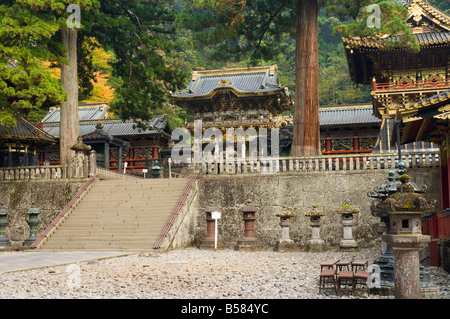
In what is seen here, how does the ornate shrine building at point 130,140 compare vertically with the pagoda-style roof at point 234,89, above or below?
below

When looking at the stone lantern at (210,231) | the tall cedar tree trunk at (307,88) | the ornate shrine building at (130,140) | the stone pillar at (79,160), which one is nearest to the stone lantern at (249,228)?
the stone lantern at (210,231)

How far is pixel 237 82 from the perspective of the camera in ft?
99.9

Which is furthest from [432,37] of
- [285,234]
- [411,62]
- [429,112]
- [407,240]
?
[407,240]

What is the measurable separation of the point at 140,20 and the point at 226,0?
656 centimetres

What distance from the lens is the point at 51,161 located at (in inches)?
1265

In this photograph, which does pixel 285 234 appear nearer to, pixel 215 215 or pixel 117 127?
pixel 215 215

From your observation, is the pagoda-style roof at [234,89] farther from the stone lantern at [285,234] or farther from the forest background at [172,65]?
the stone lantern at [285,234]

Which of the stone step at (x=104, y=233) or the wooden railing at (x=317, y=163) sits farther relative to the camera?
the wooden railing at (x=317, y=163)

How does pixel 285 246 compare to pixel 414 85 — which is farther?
pixel 414 85

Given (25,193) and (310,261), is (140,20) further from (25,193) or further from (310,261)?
(310,261)

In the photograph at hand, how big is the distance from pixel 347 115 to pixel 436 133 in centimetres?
1886

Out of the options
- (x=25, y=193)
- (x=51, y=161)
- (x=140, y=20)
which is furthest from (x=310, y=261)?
(x=51, y=161)

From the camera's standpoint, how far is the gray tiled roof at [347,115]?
2891 centimetres

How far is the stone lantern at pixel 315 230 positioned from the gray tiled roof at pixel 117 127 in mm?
18382
